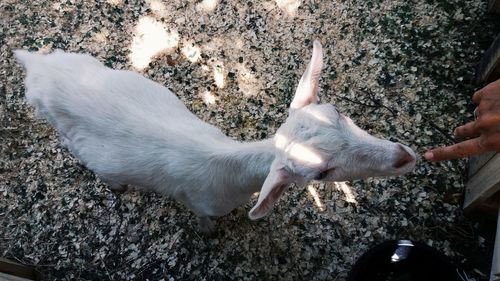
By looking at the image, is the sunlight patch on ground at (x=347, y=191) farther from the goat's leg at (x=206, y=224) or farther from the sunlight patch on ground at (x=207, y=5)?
the sunlight patch on ground at (x=207, y=5)

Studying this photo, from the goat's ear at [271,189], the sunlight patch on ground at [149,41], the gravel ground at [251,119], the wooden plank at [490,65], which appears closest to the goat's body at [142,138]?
the goat's ear at [271,189]

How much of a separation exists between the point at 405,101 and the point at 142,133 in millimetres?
1762

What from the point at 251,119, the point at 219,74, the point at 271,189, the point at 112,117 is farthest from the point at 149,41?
the point at 271,189

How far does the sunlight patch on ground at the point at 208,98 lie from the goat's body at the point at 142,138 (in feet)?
2.44

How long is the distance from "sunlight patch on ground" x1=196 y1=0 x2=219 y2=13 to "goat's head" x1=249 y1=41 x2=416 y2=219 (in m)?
1.95

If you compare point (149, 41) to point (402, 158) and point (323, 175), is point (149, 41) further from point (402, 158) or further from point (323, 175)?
point (402, 158)

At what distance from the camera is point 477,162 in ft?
7.89

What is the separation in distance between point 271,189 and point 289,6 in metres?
2.06

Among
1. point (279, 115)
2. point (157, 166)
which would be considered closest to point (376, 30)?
point (279, 115)

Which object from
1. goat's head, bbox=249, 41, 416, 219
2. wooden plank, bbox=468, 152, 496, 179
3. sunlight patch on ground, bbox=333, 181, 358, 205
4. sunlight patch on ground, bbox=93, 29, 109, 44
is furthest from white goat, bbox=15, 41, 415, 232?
sunlight patch on ground, bbox=93, 29, 109, 44

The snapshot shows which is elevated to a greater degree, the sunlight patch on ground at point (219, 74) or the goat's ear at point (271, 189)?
the sunlight patch on ground at point (219, 74)

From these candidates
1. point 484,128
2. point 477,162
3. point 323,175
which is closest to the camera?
point 484,128

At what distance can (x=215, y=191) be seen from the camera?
2.07m

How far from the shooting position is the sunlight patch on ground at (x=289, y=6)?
3236 mm
